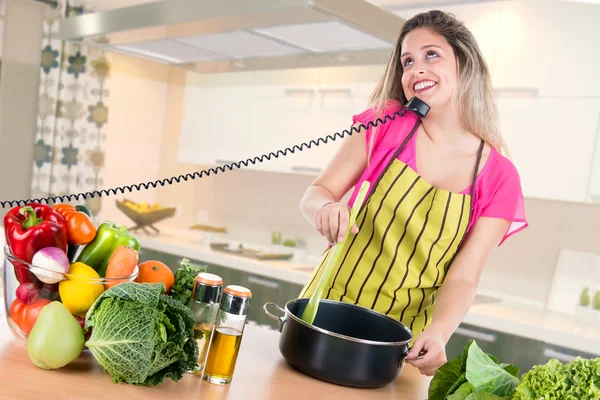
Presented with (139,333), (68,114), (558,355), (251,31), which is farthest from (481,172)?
(68,114)

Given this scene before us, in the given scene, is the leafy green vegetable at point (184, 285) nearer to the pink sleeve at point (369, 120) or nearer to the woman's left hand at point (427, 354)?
the woman's left hand at point (427, 354)

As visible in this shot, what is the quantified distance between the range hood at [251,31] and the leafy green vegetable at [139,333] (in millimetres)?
1398

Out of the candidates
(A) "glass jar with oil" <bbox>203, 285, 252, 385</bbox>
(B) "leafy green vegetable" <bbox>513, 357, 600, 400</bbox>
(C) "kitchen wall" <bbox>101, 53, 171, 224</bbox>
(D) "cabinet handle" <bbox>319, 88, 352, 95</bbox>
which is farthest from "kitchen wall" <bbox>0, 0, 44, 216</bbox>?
(B) "leafy green vegetable" <bbox>513, 357, 600, 400</bbox>

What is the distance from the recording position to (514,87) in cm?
314

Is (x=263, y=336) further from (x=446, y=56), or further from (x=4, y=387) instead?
(x=446, y=56)

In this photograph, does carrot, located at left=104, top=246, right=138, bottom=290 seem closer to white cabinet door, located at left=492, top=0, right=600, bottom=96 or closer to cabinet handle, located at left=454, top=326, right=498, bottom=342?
cabinet handle, located at left=454, top=326, right=498, bottom=342

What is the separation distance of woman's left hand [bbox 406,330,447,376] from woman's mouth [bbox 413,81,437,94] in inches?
24.5

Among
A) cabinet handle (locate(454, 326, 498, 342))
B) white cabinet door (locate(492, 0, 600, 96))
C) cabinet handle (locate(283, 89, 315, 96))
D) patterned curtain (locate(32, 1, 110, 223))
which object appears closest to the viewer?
cabinet handle (locate(454, 326, 498, 342))

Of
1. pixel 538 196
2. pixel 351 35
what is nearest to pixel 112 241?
pixel 351 35


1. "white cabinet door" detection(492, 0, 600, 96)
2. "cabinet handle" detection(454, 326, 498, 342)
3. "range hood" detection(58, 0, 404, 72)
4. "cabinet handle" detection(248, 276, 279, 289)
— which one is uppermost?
"white cabinet door" detection(492, 0, 600, 96)

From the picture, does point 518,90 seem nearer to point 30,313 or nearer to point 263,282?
point 263,282

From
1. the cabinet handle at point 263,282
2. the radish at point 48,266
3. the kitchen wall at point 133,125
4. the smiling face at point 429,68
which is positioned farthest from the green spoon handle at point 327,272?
the kitchen wall at point 133,125

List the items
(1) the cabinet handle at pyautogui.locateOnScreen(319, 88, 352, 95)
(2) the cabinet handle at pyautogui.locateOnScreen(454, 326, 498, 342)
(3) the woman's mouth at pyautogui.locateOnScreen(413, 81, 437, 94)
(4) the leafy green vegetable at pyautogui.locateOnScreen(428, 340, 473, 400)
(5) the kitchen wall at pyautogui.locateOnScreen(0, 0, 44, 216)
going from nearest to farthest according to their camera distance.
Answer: (4) the leafy green vegetable at pyautogui.locateOnScreen(428, 340, 473, 400), (3) the woman's mouth at pyautogui.locateOnScreen(413, 81, 437, 94), (2) the cabinet handle at pyautogui.locateOnScreen(454, 326, 498, 342), (1) the cabinet handle at pyautogui.locateOnScreen(319, 88, 352, 95), (5) the kitchen wall at pyautogui.locateOnScreen(0, 0, 44, 216)

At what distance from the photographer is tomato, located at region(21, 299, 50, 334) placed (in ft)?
2.77
